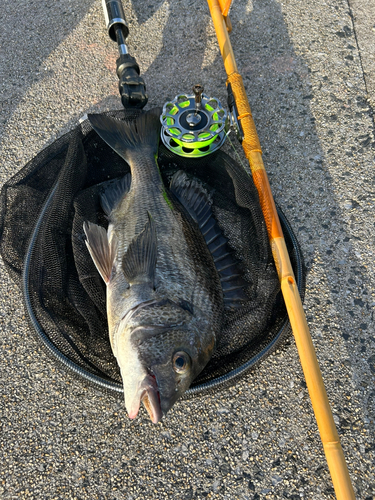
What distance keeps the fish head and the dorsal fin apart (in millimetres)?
369

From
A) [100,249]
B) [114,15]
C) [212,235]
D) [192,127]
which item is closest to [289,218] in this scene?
[212,235]

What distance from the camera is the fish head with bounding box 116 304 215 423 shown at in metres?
1.92

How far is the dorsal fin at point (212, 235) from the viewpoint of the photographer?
2471 mm

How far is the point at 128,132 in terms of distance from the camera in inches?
112

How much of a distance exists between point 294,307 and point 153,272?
2.84ft

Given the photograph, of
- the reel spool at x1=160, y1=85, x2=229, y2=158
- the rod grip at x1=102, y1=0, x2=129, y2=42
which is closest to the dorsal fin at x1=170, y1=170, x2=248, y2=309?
the reel spool at x1=160, y1=85, x2=229, y2=158

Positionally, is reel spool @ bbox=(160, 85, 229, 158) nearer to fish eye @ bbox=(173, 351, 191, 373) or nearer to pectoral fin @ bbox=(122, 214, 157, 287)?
pectoral fin @ bbox=(122, 214, 157, 287)

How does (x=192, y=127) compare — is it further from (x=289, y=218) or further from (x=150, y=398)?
(x=150, y=398)

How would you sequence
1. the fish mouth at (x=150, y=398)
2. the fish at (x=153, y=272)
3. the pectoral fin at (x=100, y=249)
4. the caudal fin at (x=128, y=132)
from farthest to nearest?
1. the caudal fin at (x=128, y=132)
2. the pectoral fin at (x=100, y=249)
3. the fish at (x=153, y=272)
4. the fish mouth at (x=150, y=398)

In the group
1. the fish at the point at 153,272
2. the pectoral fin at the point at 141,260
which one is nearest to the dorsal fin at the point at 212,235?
the fish at the point at 153,272

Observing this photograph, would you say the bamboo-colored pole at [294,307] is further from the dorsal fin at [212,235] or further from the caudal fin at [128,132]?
the caudal fin at [128,132]

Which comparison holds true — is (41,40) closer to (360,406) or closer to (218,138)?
(218,138)

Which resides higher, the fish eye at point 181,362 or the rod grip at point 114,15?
the rod grip at point 114,15

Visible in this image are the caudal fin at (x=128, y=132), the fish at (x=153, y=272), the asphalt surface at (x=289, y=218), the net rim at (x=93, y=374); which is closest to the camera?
the fish at (x=153, y=272)
